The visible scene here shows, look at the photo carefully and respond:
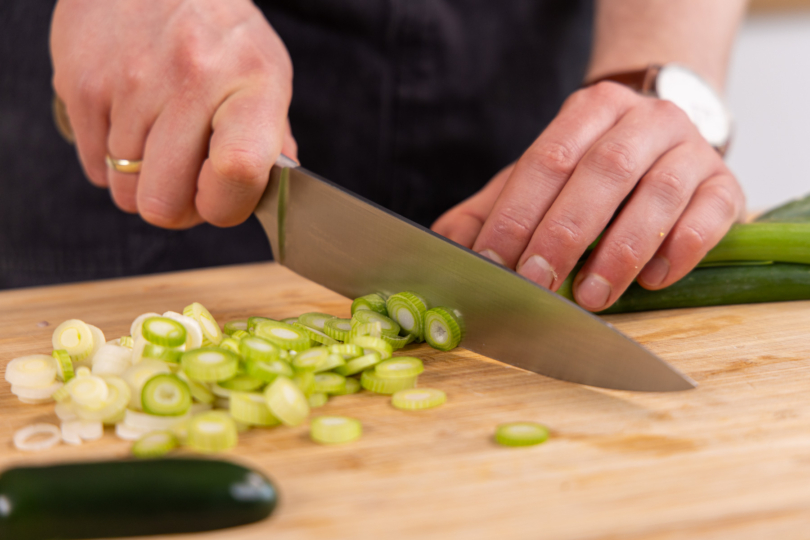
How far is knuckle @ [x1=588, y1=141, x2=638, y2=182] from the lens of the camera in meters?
1.45

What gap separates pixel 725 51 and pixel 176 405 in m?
2.09

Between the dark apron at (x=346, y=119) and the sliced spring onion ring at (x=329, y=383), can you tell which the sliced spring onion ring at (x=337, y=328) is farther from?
the dark apron at (x=346, y=119)

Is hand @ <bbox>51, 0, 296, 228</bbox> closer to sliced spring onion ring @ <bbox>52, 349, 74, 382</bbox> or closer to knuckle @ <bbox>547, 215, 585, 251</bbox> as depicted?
sliced spring onion ring @ <bbox>52, 349, 74, 382</bbox>

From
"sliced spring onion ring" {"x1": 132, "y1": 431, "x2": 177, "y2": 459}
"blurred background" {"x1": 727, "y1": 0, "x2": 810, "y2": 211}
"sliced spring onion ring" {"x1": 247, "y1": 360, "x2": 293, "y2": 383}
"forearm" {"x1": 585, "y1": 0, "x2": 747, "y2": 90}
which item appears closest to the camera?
"sliced spring onion ring" {"x1": 132, "y1": 431, "x2": 177, "y2": 459}

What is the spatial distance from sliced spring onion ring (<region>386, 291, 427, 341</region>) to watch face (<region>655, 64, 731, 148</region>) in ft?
3.19

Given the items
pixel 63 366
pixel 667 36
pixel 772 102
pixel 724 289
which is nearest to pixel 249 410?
pixel 63 366

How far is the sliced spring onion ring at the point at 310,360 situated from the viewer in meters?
1.17

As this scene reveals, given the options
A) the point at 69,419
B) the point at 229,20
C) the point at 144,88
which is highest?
the point at 229,20

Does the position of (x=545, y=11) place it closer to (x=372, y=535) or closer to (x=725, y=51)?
(x=725, y=51)

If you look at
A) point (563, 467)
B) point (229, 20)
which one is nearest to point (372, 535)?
point (563, 467)

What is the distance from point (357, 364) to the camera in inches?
48.2

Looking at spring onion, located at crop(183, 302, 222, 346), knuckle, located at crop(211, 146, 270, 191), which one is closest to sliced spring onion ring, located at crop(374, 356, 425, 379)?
spring onion, located at crop(183, 302, 222, 346)

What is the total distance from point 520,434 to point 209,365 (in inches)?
19.9

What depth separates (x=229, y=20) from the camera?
1.63 meters
